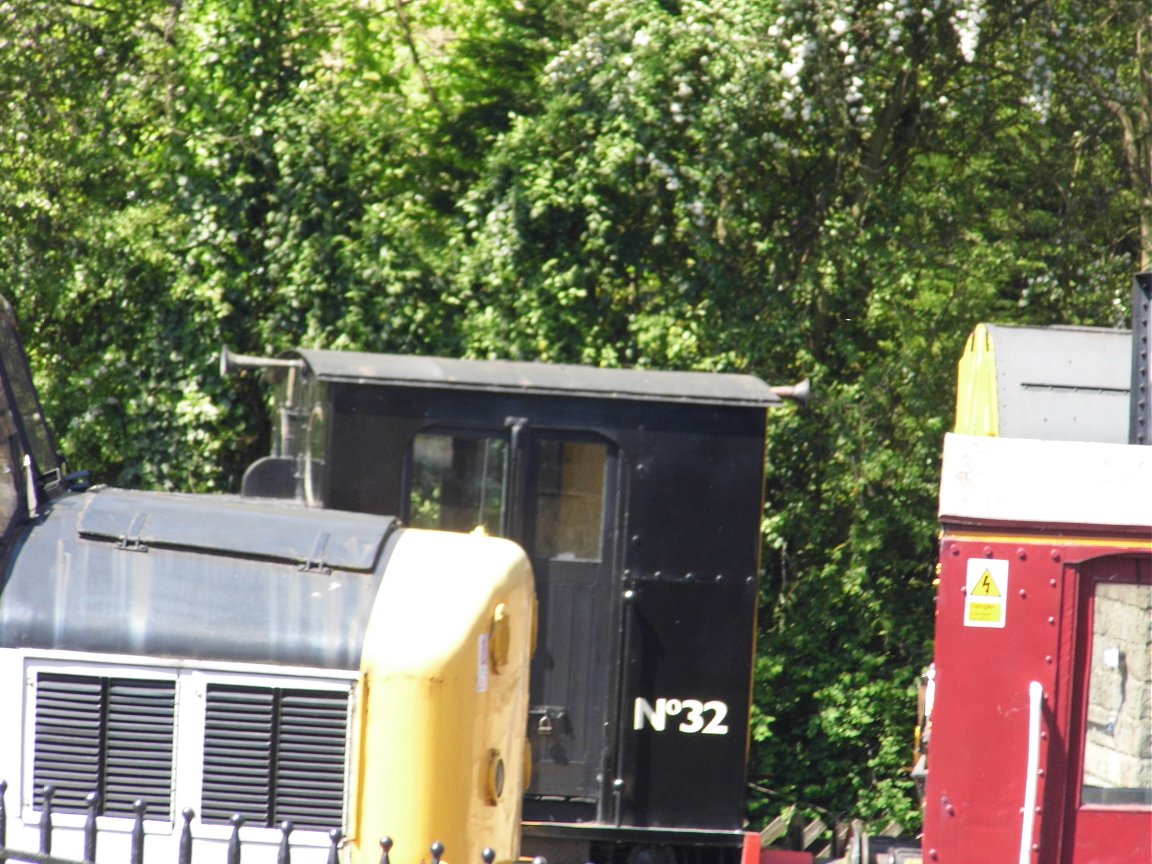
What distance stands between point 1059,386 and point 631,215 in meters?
4.42

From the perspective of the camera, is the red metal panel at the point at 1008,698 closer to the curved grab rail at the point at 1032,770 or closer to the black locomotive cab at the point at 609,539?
the curved grab rail at the point at 1032,770

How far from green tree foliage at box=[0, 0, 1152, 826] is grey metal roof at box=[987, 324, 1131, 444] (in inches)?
122

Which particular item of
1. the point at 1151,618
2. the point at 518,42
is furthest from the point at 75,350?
the point at 1151,618

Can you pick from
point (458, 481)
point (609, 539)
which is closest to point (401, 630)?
point (458, 481)

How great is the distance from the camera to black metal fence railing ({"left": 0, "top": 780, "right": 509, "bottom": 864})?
4.16m

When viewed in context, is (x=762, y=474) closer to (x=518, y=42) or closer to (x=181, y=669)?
(x=181, y=669)

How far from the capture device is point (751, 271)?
381 inches

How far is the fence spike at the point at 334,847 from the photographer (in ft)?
13.5

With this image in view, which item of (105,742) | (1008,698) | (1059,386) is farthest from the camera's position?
(1059,386)

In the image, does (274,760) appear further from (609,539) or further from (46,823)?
(609,539)

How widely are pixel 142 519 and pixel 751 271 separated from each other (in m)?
6.00

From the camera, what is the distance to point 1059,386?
5656 millimetres

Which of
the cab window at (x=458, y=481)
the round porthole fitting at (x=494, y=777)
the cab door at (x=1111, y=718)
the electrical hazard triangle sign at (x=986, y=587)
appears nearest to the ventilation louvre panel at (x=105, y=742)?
the round porthole fitting at (x=494, y=777)

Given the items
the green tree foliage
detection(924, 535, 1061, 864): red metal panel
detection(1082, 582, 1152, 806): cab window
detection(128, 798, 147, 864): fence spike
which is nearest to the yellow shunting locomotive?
detection(128, 798, 147, 864): fence spike
